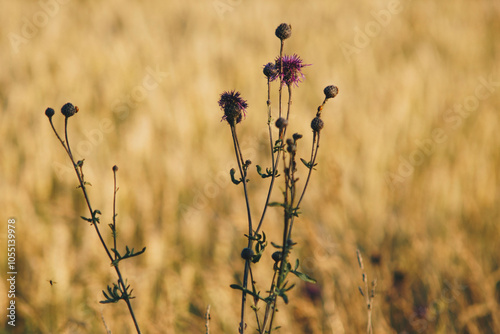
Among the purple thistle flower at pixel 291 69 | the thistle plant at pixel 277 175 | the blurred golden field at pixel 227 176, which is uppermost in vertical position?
the blurred golden field at pixel 227 176

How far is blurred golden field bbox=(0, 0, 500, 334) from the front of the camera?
205 centimetres

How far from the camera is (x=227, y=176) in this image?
2906 millimetres

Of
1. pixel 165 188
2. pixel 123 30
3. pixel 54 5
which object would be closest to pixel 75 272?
pixel 165 188

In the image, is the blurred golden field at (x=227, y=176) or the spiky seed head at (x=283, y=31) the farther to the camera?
the blurred golden field at (x=227, y=176)

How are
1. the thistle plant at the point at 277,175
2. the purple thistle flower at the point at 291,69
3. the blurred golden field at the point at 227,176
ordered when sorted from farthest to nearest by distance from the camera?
1. the blurred golden field at the point at 227,176
2. the purple thistle flower at the point at 291,69
3. the thistle plant at the point at 277,175

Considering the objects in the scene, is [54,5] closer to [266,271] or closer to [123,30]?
[123,30]

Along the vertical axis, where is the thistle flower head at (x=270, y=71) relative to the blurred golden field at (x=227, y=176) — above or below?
below

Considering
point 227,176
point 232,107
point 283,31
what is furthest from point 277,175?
point 227,176

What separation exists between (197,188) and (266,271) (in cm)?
90

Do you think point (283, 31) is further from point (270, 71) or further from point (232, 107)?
point (232, 107)

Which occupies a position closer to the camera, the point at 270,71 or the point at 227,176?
the point at 270,71

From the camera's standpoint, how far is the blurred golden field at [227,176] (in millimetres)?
2047

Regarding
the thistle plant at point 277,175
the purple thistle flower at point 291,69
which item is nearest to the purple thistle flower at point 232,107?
the thistle plant at point 277,175

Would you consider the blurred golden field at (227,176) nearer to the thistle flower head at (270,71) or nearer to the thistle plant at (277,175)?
the thistle plant at (277,175)
